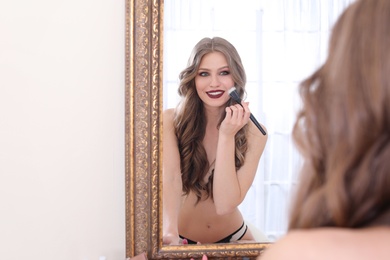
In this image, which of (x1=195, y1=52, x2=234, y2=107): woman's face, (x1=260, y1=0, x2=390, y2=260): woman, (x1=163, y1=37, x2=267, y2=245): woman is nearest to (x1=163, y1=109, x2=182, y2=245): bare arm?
(x1=163, y1=37, x2=267, y2=245): woman

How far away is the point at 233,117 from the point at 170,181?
260 millimetres

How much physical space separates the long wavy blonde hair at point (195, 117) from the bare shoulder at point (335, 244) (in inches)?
37.8

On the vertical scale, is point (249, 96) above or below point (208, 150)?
above

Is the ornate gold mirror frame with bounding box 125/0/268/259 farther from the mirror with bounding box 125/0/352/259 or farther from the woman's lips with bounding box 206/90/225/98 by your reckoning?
the woman's lips with bounding box 206/90/225/98

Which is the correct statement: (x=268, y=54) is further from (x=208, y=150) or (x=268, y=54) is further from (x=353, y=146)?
(x=353, y=146)

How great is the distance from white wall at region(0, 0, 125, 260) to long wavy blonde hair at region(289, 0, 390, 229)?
1009 mm

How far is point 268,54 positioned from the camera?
1640mm

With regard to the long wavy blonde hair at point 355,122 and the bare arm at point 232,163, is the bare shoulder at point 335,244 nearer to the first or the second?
the long wavy blonde hair at point 355,122

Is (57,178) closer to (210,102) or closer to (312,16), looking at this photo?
(210,102)

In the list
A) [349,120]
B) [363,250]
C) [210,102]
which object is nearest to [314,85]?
[349,120]

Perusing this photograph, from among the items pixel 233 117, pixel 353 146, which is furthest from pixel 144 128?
pixel 353 146

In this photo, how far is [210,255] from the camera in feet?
5.38

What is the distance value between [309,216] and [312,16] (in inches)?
42.7

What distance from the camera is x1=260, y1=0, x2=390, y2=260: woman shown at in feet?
2.05
